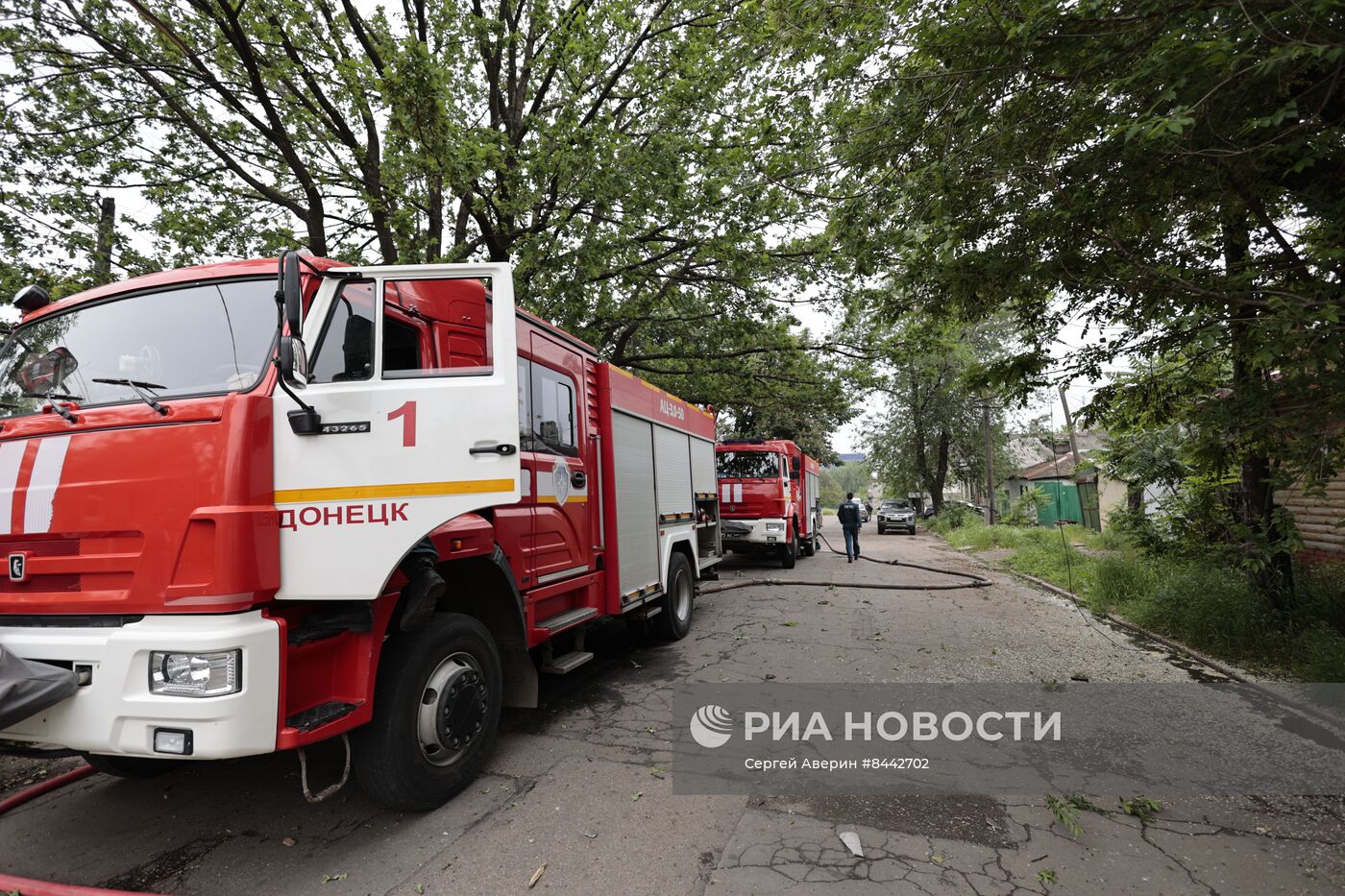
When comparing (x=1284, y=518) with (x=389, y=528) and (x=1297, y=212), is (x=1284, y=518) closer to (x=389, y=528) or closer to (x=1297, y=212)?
(x=1297, y=212)

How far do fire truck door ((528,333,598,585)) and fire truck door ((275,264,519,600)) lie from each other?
3.70ft

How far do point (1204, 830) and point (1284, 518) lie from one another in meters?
3.57

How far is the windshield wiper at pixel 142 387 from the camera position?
262 centimetres

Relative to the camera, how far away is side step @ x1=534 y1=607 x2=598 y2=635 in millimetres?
4270

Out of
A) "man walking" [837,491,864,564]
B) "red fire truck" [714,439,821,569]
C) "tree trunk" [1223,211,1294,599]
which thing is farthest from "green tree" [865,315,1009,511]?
"tree trunk" [1223,211,1294,599]

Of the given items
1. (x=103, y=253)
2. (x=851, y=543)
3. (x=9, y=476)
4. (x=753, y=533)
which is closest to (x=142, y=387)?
(x=9, y=476)

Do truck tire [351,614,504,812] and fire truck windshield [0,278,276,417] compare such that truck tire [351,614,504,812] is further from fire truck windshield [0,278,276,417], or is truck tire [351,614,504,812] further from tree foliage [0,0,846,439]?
tree foliage [0,0,846,439]

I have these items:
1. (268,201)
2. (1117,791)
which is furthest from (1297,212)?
(268,201)

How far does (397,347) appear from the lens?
3.27 m

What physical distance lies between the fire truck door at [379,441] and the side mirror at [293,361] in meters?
0.14

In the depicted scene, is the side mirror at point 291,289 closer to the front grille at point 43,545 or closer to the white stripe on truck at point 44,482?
the white stripe on truck at point 44,482

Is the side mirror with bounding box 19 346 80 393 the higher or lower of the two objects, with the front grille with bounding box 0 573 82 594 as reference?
higher

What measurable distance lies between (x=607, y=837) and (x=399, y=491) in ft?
6.39

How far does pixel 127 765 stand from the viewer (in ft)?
11.6
